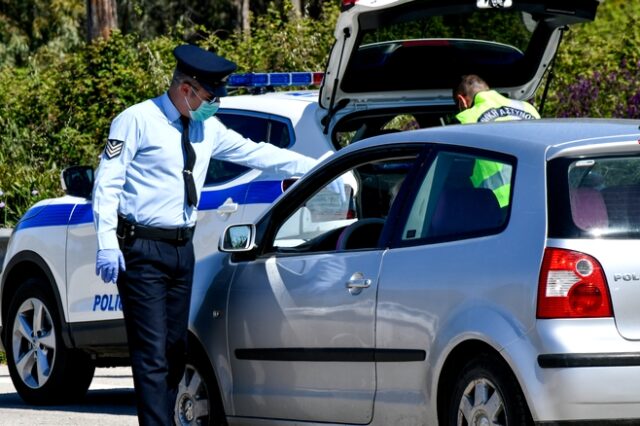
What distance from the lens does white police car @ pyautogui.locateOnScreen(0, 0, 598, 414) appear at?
317 inches

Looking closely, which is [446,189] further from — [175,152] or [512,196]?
[175,152]

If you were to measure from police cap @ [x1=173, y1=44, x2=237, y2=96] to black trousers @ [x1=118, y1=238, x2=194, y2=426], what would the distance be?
712mm

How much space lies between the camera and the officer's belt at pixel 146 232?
674 centimetres

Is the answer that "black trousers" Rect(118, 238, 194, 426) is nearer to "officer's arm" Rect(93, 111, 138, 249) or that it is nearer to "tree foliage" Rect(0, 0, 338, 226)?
"officer's arm" Rect(93, 111, 138, 249)

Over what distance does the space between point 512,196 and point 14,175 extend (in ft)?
33.3

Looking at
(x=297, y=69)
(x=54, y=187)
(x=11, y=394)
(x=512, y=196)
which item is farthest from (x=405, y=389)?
(x=297, y=69)

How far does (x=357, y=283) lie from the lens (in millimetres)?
6082

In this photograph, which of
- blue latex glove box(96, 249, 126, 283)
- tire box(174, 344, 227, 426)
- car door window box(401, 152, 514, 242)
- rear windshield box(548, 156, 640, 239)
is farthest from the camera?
tire box(174, 344, 227, 426)

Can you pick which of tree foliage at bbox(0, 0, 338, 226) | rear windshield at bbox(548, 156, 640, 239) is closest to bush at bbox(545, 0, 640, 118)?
tree foliage at bbox(0, 0, 338, 226)

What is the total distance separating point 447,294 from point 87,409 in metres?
3.86

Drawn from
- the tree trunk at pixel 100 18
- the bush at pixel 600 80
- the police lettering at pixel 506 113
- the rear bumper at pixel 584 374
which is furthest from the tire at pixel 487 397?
the tree trunk at pixel 100 18

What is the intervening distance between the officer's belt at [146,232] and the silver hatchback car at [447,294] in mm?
247

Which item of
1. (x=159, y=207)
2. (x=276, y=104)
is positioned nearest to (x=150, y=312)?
(x=159, y=207)

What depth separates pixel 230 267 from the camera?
6992 mm
